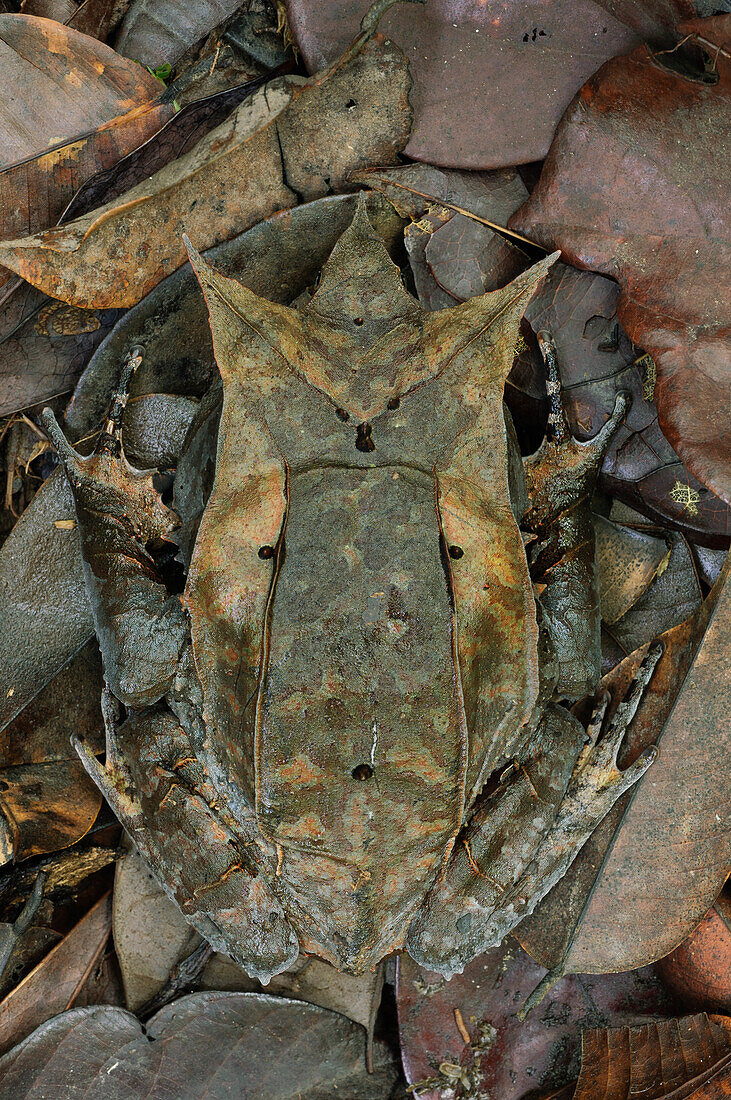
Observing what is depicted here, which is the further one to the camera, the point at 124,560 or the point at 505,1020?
the point at 505,1020

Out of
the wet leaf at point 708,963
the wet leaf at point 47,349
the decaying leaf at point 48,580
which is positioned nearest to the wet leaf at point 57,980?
the decaying leaf at point 48,580

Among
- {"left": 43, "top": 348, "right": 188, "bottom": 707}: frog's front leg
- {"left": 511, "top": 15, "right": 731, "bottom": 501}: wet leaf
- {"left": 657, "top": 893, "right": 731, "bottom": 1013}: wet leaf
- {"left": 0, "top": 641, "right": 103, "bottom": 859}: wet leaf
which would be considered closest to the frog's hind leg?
{"left": 43, "top": 348, "right": 188, "bottom": 707}: frog's front leg

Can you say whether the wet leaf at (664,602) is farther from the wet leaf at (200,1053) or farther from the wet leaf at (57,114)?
the wet leaf at (57,114)

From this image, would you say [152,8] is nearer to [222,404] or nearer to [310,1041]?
[222,404]

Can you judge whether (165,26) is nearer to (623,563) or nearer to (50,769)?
(623,563)

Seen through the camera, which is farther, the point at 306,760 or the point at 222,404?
the point at 222,404

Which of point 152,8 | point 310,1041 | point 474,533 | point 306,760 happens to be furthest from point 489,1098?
point 152,8

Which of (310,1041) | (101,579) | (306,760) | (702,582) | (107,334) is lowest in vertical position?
(310,1041)

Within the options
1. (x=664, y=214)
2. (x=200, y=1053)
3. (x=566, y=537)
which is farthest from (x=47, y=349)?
(x=200, y=1053)
